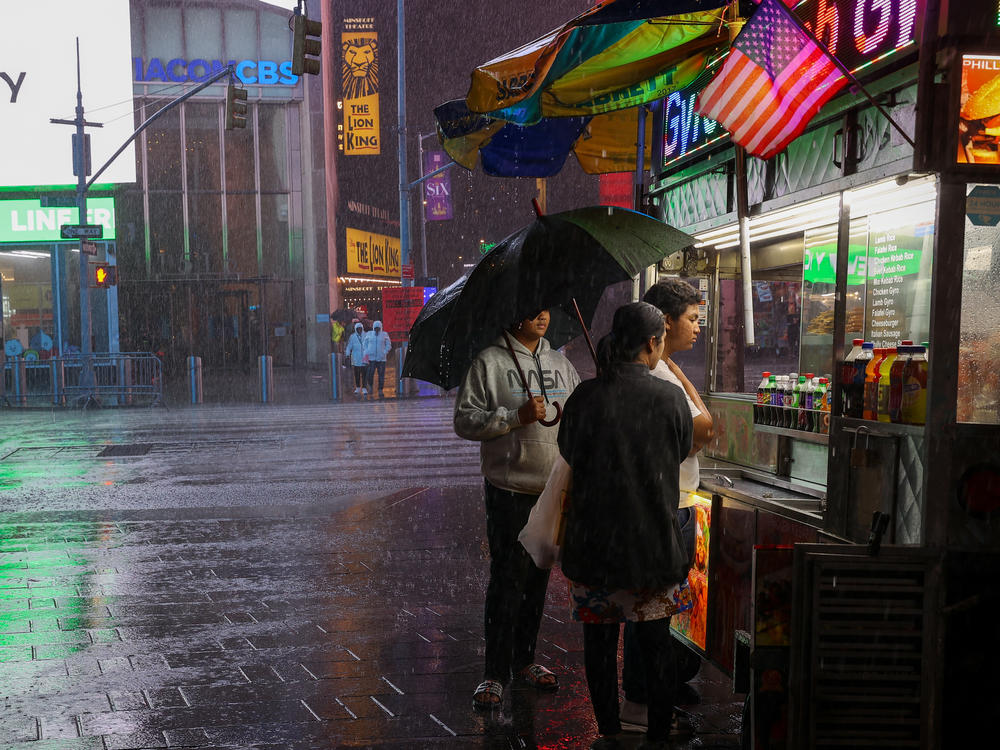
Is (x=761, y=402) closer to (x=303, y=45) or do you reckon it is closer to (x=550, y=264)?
(x=550, y=264)

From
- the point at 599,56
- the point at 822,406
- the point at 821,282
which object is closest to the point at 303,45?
the point at 599,56

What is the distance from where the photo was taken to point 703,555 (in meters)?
5.00

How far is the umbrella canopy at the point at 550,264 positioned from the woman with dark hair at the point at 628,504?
54 cm

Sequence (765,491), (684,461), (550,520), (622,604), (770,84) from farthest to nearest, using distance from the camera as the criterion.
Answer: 1. (765,491)
2. (684,461)
3. (770,84)
4. (550,520)
5. (622,604)

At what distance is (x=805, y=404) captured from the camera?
5.00 m

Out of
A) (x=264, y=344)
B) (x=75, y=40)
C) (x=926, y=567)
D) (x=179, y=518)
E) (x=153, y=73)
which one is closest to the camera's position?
(x=926, y=567)

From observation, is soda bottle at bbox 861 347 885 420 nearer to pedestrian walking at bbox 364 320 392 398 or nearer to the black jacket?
the black jacket

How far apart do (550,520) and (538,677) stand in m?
1.23

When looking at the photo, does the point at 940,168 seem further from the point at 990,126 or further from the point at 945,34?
the point at 945,34

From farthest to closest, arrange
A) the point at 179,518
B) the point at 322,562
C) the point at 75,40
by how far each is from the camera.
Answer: the point at 75,40 < the point at 179,518 < the point at 322,562

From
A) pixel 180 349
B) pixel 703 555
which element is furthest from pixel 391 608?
pixel 180 349

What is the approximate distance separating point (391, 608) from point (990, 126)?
15.5 ft

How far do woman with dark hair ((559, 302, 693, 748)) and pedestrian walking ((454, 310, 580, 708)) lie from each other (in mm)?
716

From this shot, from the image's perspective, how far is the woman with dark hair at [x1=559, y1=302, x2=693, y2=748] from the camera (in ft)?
12.8
